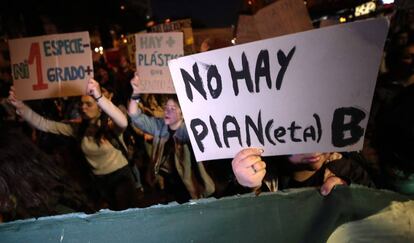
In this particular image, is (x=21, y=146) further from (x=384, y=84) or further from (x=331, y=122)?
(x=384, y=84)

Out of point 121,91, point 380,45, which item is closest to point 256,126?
point 380,45

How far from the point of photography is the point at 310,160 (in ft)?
7.00

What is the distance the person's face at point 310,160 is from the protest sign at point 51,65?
9.62ft

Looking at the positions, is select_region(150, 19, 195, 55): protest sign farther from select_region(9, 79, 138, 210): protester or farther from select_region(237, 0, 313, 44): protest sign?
select_region(237, 0, 313, 44): protest sign

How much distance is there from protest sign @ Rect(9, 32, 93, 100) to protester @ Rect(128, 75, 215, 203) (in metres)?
0.99

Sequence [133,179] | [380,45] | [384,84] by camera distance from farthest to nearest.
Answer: [384,84]
[133,179]
[380,45]

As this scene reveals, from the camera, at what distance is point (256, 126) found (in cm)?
161

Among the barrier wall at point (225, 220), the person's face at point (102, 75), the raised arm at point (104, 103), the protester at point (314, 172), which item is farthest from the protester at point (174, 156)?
the person's face at point (102, 75)

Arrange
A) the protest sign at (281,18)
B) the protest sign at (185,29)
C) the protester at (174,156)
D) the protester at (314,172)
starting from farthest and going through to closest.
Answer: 1. the protest sign at (185,29)
2. the protester at (174,156)
3. the protest sign at (281,18)
4. the protester at (314,172)

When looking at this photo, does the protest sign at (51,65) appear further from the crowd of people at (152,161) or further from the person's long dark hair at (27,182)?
the person's long dark hair at (27,182)

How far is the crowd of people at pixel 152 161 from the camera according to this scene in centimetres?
170

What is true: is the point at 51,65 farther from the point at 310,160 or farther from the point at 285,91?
the point at 285,91

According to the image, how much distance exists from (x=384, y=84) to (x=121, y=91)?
4.16 meters

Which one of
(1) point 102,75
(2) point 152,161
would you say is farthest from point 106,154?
(1) point 102,75
